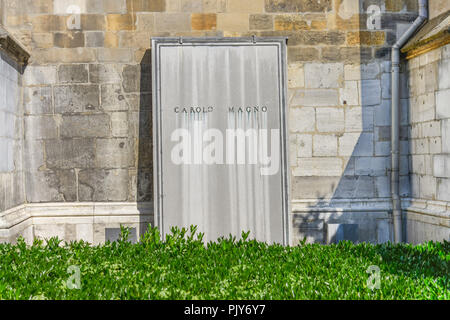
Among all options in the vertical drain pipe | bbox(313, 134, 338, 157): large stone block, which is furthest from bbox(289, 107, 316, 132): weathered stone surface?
the vertical drain pipe

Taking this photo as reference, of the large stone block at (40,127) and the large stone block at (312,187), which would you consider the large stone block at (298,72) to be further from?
the large stone block at (40,127)

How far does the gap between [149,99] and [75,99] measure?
1187 millimetres

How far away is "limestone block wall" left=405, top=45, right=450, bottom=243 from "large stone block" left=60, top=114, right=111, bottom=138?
509 centimetres

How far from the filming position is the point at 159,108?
7.48 metres

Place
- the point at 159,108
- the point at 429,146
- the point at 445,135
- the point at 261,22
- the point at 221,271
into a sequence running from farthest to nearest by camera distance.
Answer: the point at 261,22 → the point at 159,108 → the point at 429,146 → the point at 445,135 → the point at 221,271

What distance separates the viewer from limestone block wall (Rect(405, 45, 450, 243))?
22.7ft

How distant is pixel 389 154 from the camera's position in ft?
26.0

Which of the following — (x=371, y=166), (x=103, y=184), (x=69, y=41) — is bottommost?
(x=103, y=184)

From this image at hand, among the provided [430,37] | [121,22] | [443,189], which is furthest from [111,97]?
[443,189]

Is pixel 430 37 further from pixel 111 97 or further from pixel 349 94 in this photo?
pixel 111 97

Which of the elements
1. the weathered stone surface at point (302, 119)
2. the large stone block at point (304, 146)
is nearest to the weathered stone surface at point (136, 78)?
the weathered stone surface at point (302, 119)

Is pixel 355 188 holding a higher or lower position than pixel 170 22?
lower

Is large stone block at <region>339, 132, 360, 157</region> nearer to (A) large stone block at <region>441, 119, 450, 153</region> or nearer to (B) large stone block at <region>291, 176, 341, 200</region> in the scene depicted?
(B) large stone block at <region>291, 176, 341, 200</region>

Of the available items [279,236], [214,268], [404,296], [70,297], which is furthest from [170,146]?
[404,296]
